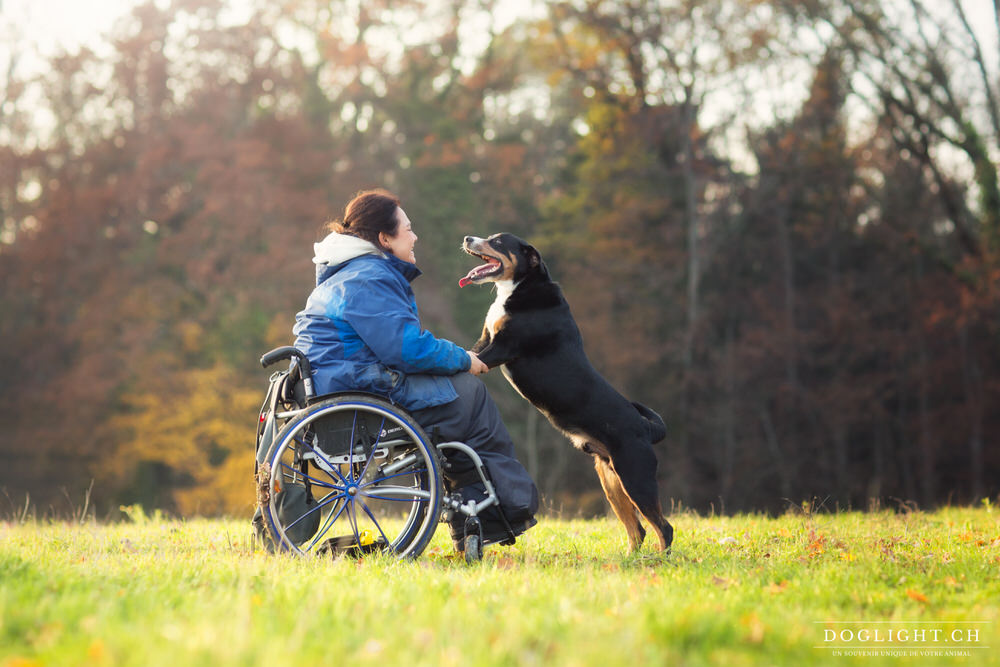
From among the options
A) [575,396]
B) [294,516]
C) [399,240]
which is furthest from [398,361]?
[575,396]

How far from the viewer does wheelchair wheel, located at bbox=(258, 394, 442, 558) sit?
3.47m

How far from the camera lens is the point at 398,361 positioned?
11.9ft

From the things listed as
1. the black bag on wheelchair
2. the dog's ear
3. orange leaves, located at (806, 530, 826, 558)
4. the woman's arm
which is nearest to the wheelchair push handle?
the woman's arm

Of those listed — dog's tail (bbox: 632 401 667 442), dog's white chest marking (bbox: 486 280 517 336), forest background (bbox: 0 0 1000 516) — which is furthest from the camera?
forest background (bbox: 0 0 1000 516)

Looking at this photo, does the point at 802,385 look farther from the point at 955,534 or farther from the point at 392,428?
the point at 392,428

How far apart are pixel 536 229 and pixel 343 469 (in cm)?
1412

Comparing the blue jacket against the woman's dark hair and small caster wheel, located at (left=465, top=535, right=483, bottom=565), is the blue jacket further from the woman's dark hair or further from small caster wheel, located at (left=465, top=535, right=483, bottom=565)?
small caster wheel, located at (left=465, top=535, right=483, bottom=565)

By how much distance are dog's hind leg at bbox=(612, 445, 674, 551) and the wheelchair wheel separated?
3.12 feet

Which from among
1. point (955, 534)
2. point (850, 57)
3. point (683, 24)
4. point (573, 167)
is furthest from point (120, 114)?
point (955, 534)

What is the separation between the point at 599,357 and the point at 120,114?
9.83m

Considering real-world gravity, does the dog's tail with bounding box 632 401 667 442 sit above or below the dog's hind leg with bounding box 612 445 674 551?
above

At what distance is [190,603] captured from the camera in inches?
92.7

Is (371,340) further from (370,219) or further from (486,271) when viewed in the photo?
(486,271)

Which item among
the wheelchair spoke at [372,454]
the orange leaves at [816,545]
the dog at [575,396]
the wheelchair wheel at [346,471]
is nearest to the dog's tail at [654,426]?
the dog at [575,396]
